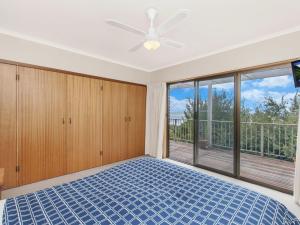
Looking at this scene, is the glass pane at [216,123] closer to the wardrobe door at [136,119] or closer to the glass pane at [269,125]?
the glass pane at [269,125]

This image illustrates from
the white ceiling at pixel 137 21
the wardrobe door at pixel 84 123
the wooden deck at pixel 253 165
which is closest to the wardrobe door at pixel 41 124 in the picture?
the wardrobe door at pixel 84 123

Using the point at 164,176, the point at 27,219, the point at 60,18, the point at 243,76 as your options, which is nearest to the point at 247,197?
the point at 164,176

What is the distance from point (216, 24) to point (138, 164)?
6.81ft

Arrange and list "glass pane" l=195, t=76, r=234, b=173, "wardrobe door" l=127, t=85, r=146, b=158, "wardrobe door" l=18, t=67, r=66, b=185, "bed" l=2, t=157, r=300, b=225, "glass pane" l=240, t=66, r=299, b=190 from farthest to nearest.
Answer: "wardrobe door" l=127, t=85, r=146, b=158 → "glass pane" l=195, t=76, r=234, b=173 → "glass pane" l=240, t=66, r=299, b=190 → "wardrobe door" l=18, t=67, r=66, b=185 → "bed" l=2, t=157, r=300, b=225

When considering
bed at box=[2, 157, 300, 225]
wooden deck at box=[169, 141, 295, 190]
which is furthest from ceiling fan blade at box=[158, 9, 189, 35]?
wooden deck at box=[169, 141, 295, 190]

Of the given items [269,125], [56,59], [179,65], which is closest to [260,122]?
[269,125]

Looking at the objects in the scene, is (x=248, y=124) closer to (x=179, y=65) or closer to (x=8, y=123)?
(x=179, y=65)

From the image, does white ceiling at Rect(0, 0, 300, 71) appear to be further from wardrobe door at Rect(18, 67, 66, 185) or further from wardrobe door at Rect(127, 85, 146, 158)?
wardrobe door at Rect(127, 85, 146, 158)

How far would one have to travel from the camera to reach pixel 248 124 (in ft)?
12.6

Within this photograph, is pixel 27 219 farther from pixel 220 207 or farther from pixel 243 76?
pixel 243 76

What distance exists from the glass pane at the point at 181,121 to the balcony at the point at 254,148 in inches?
4.5

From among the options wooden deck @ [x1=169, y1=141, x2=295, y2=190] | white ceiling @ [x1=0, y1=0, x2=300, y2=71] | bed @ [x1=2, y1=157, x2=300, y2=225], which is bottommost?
wooden deck @ [x1=169, y1=141, x2=295, y2=190]

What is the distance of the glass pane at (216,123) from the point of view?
127 inches

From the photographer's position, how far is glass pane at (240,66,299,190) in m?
3.12
